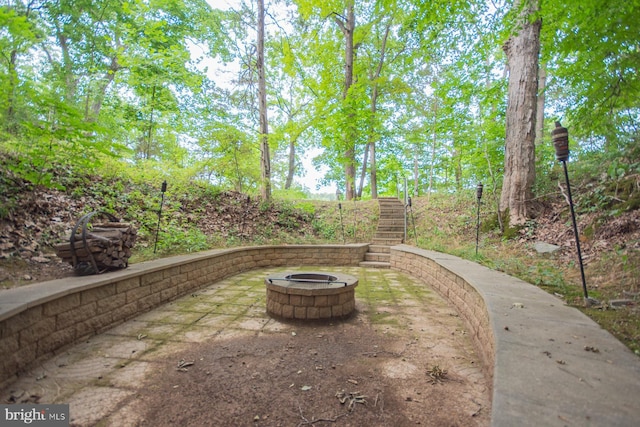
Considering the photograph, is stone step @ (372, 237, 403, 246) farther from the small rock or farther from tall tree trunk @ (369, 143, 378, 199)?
the small rock

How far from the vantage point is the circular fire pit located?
3.37 meters

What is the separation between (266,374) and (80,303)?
193cm

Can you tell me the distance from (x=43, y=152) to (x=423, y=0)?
603 cm

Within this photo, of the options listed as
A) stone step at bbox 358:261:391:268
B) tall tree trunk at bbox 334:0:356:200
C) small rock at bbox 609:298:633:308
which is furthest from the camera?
tall tree trunk at bbox 334:0:356:200

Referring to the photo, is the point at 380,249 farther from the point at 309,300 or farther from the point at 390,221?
the point at 309,300

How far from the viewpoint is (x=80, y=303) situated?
2.62m

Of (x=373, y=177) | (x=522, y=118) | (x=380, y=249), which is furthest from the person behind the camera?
(x=373, y=177)

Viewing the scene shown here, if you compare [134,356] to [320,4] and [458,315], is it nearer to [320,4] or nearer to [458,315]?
[458,315]

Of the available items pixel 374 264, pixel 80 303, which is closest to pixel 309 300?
pixel 80 303

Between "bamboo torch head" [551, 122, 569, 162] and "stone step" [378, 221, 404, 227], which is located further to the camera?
"stone step" [378, 221, 404, 227]

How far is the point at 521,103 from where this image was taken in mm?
5801

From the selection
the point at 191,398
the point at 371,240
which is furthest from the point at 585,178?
the point at 191,398

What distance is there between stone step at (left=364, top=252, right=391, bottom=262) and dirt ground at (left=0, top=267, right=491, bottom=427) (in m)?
4.06

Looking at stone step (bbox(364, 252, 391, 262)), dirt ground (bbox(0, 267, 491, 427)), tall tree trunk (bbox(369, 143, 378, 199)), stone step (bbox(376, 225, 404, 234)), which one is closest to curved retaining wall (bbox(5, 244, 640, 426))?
dirt ground (bbox(0, 267, 491, 427))
